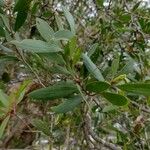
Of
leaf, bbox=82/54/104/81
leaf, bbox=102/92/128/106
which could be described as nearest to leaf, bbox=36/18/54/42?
leaf, bbox=82/54/104/81

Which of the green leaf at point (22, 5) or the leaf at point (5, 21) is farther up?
the green leaf at point (22, 5)

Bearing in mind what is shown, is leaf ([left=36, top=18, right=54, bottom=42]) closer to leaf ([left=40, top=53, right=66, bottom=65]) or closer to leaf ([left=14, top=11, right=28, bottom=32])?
leaf ([left=40, top=53, right=66, bottom=65])

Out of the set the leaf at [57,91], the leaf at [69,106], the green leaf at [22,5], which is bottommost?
the leaf at [69,106]

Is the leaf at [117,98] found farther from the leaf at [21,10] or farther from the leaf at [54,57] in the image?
the leaf at [21,10]

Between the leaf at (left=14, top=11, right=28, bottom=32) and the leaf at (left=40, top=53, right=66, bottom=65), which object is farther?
the leaf at (left=14, top=11, right=28, bottom=32)

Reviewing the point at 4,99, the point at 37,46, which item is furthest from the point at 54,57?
the point at 4,99

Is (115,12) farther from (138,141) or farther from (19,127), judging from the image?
(19,127)

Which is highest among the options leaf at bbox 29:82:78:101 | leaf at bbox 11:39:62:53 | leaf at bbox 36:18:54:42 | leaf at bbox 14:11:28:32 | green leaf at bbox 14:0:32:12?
green leaf at bbox 14:0:32:12

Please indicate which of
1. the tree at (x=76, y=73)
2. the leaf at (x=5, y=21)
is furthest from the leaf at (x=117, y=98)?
the leaf at (x=5, y=21)
